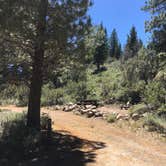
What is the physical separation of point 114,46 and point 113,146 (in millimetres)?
80412

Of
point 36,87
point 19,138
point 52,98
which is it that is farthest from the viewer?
point 52,98

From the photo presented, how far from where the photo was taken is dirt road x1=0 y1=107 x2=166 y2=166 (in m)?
8.70

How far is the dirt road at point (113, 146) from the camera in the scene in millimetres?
8702

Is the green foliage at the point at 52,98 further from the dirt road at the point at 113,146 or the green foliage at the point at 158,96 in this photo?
the green foliage at the point at 158,96

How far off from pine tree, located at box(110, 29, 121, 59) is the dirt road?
240ft

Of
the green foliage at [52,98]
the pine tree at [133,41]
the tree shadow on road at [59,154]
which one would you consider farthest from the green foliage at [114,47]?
the tree shadow on road at [59,154]

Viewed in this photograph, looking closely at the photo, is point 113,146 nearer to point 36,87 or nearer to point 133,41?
point 36,87

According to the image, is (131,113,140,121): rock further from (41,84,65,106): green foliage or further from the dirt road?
(41,84,65,106): green foliage

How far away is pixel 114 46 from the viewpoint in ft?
293

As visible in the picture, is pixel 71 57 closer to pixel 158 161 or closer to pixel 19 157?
pixel 19 157

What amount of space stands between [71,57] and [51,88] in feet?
63.3

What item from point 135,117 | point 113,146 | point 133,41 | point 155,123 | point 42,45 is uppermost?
point 133,41

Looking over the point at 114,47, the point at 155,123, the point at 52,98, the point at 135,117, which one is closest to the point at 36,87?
the point at 155,123

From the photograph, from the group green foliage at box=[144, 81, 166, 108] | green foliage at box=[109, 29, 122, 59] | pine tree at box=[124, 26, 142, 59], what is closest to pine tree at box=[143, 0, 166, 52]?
green foliage at box=[144, 81, 166, 108]
